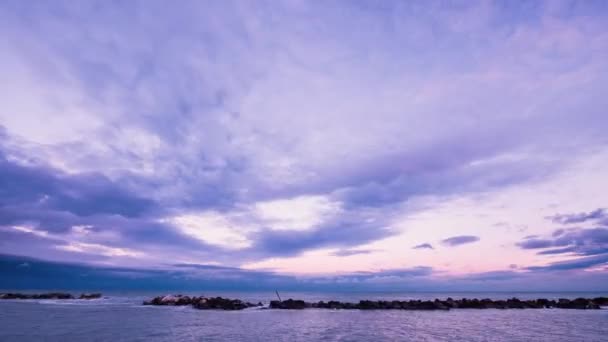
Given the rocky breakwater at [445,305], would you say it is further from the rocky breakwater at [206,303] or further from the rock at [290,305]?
the rocky breakwater at [206,303]

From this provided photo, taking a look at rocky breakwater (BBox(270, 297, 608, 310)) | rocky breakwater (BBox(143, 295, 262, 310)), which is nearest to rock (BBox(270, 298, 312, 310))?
rocky breakwater (BBox(270, 297, 608, 310))

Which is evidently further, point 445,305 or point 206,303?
point 206,303

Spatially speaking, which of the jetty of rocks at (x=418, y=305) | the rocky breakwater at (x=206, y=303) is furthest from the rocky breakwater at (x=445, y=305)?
the rocky breakwater at (x=206, y=303)

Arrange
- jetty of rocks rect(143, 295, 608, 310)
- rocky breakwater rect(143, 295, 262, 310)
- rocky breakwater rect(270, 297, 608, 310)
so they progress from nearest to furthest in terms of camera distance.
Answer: rocky breakwater rect(270, 297, 608, 310)
jetty of rocks rect(143, 295, 608, 310)
rocky breakwater rect(143, 295, 262, 310)

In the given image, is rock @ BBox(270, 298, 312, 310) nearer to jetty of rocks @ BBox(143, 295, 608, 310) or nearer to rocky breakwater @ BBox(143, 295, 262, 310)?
jetty of rocks @ BBox(143, 295, 608, 310)

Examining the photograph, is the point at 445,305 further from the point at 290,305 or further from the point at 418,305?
the point at 290,305

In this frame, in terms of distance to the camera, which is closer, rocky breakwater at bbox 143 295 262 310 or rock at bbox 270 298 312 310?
rock at bbox 270 298 312 310

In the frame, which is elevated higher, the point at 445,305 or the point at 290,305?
the point at 445,305

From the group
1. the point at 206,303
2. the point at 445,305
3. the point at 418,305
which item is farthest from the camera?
the point at 206,303

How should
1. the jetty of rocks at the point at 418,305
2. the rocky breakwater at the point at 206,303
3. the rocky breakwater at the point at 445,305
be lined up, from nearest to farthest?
the rocky breakwater at the point at 445,305
the jetty of rocks at the point at 418,305
the rocky breakwater at the point at 206,303

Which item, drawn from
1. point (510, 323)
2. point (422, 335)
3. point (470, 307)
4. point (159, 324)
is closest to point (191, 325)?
point (159, 324)

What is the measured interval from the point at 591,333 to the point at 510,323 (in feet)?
27.5

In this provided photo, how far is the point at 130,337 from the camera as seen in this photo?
98.8 ft

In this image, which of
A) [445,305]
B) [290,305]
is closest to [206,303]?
[290,305]
